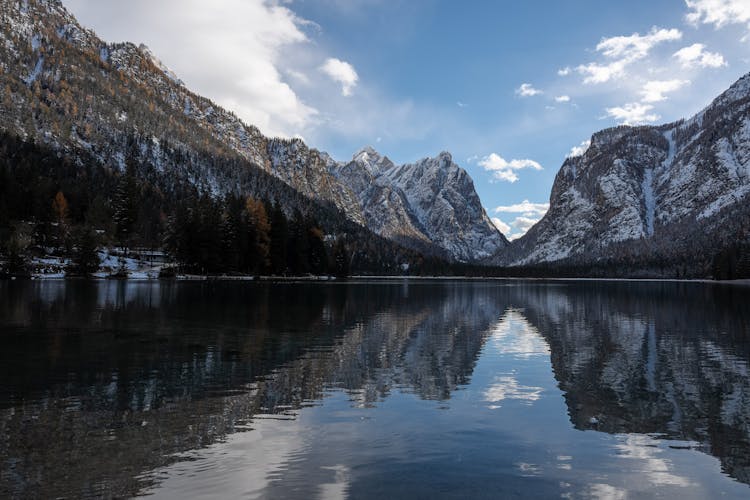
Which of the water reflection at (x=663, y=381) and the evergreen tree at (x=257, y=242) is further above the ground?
the evergreen tree at (x=257, y=242)

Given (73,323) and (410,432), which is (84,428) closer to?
(410,432)

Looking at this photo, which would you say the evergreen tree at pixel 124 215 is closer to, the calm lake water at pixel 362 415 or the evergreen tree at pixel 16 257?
the evergreen tree at pixel 16 257

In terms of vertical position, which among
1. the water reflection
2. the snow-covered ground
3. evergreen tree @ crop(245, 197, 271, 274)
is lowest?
the water reflection

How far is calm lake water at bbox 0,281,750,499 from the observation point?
35.8 feet

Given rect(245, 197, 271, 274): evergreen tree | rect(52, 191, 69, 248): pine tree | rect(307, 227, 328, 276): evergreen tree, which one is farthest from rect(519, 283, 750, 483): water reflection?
rect(52, 191, 69, 248): pine tree

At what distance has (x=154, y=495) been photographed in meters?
9.83

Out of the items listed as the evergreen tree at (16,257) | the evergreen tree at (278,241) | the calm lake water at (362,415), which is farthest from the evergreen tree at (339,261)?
the calm lake water at (362,415)

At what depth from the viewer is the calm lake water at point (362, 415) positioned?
10.9 m

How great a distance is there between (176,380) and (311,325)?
20.0 meters

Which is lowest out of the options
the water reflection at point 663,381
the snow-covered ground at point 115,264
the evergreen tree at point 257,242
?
the water reflection at point 663,381

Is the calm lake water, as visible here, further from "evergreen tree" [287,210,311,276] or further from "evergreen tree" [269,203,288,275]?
"evergreen tree" [287,210,311,276]

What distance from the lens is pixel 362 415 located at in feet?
52.7

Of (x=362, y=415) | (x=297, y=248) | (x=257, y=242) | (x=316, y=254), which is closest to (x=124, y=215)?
(x=257, y=242)

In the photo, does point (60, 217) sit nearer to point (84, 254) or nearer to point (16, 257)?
point (84, 254)
